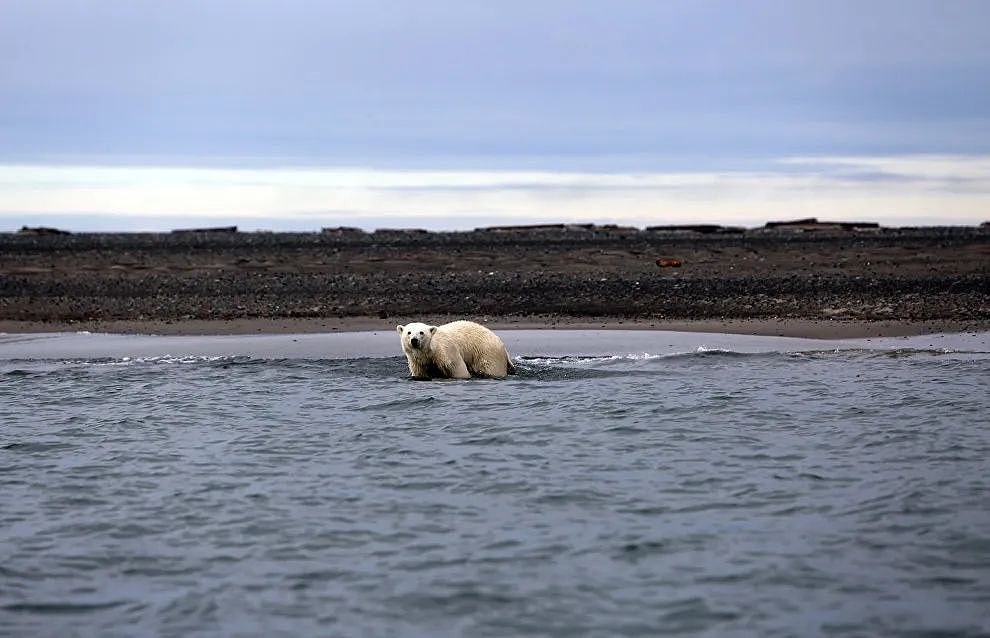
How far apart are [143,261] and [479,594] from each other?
3548 centimetres

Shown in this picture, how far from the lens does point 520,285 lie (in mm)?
30266

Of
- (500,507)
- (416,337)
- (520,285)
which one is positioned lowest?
(500,507)

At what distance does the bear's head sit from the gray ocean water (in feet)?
1.86

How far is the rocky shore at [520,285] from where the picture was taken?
2572 centimetres

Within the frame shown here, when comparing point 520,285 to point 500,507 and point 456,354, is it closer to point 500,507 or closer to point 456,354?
point 456,354

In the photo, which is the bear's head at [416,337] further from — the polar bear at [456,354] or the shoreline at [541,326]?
the shoreline at [541,326]

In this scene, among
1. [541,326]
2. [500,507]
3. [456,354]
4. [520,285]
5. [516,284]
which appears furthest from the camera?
[516,284]

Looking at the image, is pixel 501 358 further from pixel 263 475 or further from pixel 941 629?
pixel 941 629

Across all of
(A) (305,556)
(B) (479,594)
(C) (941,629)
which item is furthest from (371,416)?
(C) (941,629)

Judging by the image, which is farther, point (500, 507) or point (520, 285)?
point (520, 285)

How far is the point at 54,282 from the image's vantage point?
32.8 m

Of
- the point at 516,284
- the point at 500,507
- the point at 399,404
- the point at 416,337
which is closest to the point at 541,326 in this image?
the point at 516,284

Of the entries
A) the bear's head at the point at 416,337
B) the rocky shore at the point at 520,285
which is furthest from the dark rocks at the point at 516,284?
the bear's head at the point at 416,337

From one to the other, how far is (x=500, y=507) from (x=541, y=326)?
44.3 ft
